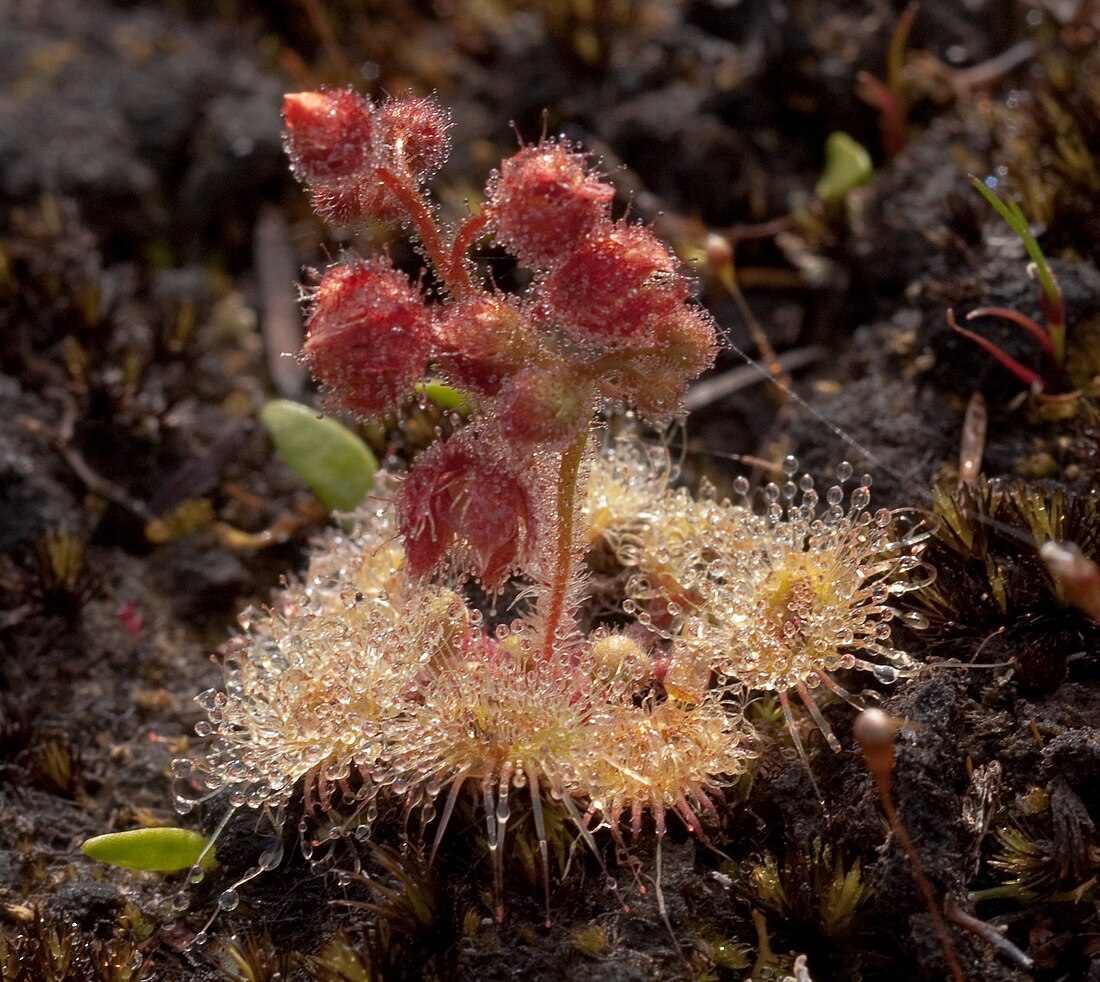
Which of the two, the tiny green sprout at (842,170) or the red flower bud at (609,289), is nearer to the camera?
the red flower bud at (609,289)

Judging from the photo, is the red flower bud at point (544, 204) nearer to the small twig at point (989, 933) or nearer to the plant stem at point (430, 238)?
the plant stem at point (430, 238)

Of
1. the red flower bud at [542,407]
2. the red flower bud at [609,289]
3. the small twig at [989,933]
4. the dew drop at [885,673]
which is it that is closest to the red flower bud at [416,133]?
the red flower bud at [609,289]

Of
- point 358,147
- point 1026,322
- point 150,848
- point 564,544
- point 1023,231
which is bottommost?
point 150,848

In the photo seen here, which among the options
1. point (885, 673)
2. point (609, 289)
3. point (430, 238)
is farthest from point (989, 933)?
point (430, 238)

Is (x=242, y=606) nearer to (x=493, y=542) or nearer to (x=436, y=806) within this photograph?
(x=436, y=806)

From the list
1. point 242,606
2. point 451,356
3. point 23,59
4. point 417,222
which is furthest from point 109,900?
point 23,59

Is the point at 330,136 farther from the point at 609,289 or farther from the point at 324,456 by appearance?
the point at 324,456
